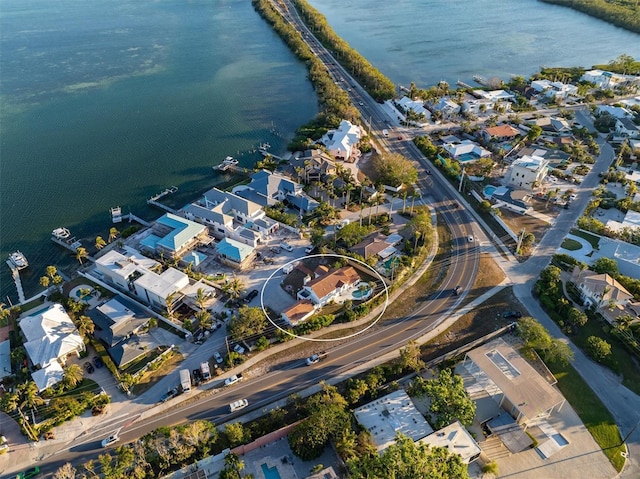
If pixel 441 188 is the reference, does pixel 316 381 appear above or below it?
below

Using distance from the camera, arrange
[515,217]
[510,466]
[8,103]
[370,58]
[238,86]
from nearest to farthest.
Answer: [510,466], [515,217], [8,103], [238,86], [370,58]

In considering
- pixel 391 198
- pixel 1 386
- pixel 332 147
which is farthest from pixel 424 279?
pixel 1 386

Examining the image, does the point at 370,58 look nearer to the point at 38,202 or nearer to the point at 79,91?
the point at 79,91

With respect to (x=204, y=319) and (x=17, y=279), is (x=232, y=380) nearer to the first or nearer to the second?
(x=204, y=319)

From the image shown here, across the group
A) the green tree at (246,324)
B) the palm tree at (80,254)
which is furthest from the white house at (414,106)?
the palm tree at (80,254)

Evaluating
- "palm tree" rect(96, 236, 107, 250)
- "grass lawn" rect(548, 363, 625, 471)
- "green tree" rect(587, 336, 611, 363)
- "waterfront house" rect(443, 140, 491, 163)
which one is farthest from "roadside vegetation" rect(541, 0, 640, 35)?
"palm tree" rect(96, 236, 107, 250)

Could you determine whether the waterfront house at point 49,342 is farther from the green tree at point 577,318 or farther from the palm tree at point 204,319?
the green tree at point 577,318

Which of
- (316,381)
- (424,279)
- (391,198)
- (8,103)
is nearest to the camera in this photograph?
(316,381)

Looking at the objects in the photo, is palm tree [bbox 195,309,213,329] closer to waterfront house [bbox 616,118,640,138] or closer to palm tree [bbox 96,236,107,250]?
palm tree [bbox 96,236,107,250]
